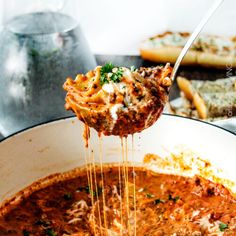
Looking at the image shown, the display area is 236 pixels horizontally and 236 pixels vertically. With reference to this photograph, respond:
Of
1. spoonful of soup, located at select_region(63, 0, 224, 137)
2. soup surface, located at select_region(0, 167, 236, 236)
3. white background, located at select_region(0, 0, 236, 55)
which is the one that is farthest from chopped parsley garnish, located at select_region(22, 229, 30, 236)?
white background, located at select_region(0, 0, 236, 55)

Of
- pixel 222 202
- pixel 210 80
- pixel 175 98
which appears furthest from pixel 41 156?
pixel 210 80

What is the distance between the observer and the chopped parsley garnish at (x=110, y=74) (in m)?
2.68

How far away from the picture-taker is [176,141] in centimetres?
347

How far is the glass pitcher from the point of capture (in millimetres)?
3844

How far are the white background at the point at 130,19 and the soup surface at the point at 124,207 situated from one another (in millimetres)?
2013

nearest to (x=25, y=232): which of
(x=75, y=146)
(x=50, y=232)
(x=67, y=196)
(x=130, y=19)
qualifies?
(x=50, y=232)

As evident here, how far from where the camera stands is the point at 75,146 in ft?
11.5

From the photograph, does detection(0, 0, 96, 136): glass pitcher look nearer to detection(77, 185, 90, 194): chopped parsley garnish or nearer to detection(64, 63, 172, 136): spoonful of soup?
detection(77, 185, 90, 194): chopped parsley garnish

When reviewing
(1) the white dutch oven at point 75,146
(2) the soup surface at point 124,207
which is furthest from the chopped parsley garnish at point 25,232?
(1) the white dutch oven at point 75,146

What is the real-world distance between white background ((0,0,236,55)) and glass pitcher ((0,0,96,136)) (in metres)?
1.27

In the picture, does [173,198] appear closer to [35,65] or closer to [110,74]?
[110,74]

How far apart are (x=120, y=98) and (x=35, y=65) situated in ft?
4.40

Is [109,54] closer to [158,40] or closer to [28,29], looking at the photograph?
[158,40]

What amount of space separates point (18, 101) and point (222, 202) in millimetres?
1443
